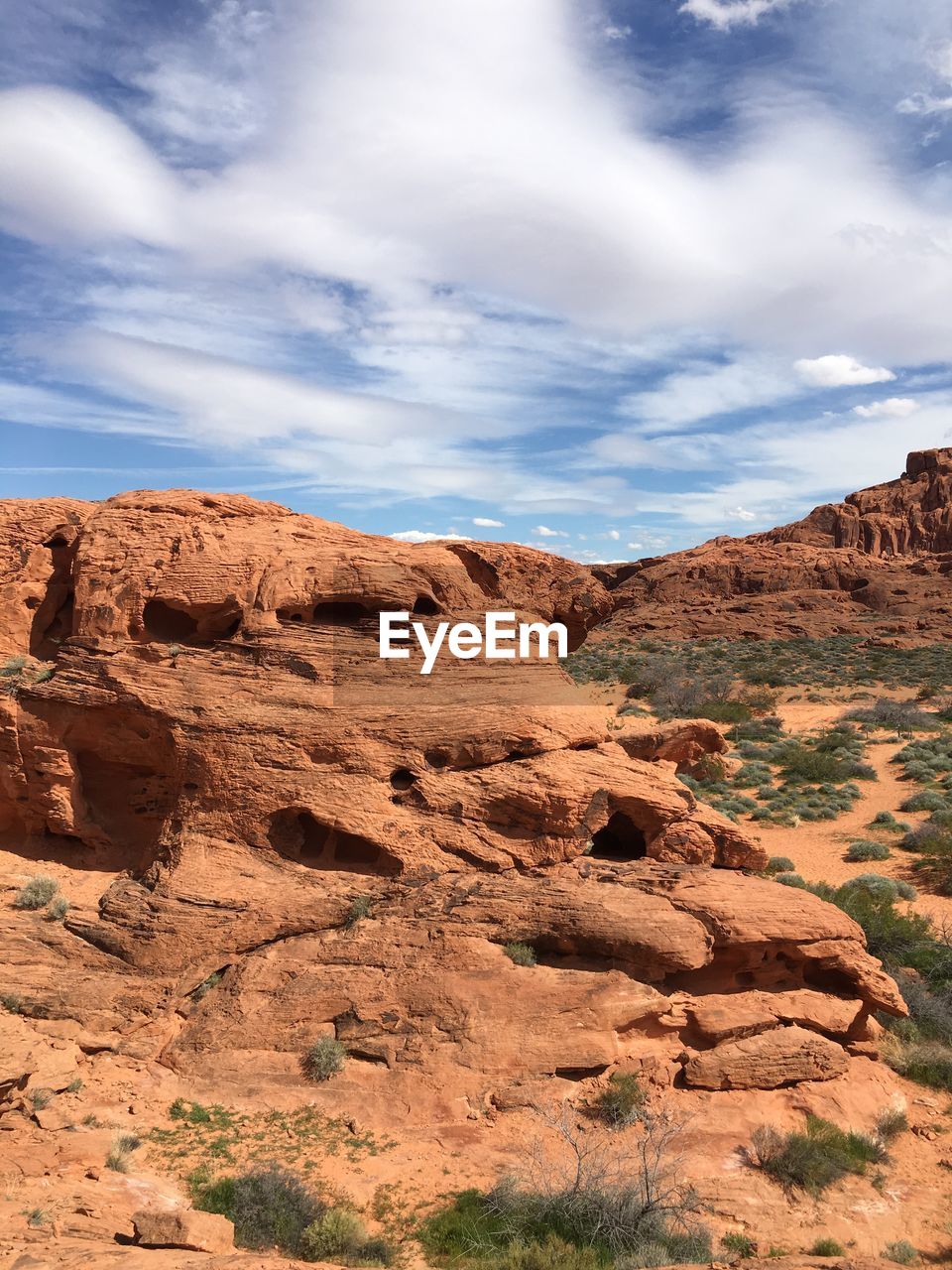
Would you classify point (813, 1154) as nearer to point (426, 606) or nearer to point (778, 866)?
point (426, 606)

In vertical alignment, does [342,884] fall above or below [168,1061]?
above

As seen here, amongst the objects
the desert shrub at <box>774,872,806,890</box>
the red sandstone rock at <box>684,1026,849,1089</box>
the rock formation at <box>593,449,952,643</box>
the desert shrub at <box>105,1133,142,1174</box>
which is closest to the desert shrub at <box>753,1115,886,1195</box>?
the red sandstone rock at <box>684,1026,849,1089</box>

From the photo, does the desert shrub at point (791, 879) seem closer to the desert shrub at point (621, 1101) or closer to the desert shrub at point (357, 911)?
the desert shrub at point (621, 1101)

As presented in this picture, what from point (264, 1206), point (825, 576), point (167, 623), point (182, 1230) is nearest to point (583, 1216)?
point (264, 1206)

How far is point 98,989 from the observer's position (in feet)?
28.8

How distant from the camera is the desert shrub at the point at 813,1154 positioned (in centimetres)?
740

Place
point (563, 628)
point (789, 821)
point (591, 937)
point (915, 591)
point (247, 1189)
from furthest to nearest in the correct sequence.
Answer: point (915, 591) < point (789, 821) < point (563, 628) < point (591, 937) < point (247, 1189)

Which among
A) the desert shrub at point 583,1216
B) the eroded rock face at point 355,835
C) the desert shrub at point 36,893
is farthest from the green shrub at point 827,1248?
the desert shrub at point 36,893

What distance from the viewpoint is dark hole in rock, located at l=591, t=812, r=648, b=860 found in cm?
1058

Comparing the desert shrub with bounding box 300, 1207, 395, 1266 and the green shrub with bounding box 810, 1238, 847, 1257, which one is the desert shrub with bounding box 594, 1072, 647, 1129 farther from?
the desert shrub with bounding box 300, 1207, 395, 1266

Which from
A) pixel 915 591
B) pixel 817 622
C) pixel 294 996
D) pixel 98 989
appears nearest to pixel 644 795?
pixel 294 996

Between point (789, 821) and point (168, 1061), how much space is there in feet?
50.3

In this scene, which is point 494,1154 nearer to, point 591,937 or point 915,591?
point 591,937

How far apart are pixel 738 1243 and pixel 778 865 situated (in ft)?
32.6
